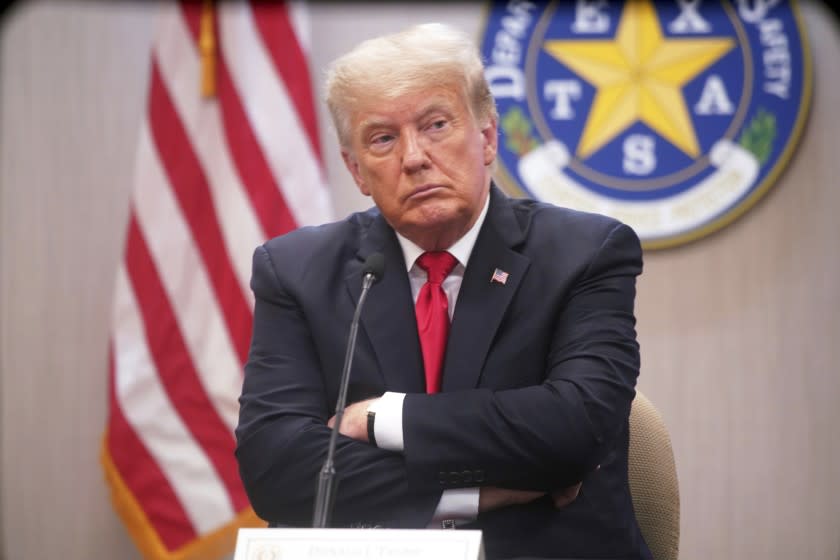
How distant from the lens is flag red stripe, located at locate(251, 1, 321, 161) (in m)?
4.05

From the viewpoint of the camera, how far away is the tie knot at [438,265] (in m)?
2.33

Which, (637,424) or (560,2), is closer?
(637,424)

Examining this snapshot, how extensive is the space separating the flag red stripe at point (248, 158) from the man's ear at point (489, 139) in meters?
1.71

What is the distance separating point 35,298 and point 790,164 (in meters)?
3.28

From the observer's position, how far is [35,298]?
176 inches

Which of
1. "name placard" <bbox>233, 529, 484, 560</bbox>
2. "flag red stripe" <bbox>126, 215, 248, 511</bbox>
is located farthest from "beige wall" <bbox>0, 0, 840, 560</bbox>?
"name placard" <bbox>233, 529, 484, 560</bbox>

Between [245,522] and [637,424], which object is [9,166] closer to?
[245,522]

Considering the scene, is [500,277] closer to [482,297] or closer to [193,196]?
[482,297]

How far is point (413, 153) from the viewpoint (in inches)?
87.4

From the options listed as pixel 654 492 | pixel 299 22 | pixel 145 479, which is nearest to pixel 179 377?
pixel 145 479

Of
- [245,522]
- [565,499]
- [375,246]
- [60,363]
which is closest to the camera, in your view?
[565,499]

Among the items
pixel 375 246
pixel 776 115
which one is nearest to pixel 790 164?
pixel 776 115

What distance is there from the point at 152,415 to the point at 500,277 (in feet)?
7.40

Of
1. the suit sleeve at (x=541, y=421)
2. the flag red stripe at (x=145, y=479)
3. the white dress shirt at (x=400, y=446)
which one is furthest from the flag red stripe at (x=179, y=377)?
the suit sleeve at (x=541, y=421)
